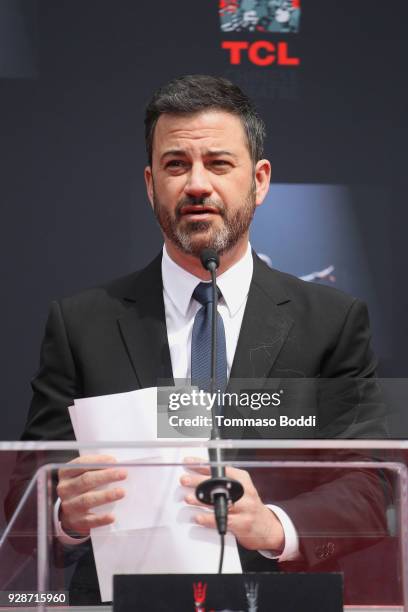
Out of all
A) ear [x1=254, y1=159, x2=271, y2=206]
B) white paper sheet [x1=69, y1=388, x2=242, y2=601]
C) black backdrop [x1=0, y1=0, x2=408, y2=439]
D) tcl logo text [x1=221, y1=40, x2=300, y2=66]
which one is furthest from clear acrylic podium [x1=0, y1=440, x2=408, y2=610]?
tcl logo text [x1=221, y1=40, x2=300, y2=66]

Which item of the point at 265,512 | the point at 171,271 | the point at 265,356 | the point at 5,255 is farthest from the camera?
the point at 5,255

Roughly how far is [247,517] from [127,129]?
173 cm

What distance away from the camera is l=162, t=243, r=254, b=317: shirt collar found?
185cm

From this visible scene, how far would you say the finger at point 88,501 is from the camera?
1.07 meters

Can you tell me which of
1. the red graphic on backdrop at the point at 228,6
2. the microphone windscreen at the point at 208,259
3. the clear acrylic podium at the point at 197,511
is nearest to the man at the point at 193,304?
the microphone windscreen at the point at 208,259

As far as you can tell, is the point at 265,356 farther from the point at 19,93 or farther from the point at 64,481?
the point at 19,93

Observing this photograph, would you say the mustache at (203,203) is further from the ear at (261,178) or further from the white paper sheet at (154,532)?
the white paper sheet at (154,532)

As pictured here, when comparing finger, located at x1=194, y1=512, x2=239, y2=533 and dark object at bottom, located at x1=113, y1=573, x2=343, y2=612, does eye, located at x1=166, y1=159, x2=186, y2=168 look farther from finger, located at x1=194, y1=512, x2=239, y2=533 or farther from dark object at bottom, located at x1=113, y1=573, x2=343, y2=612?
dark object at bottom, located at x1=113, y1=573, x2=343, y2=612

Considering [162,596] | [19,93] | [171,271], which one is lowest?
[162,596]

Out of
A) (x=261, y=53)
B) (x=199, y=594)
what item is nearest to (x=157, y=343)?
(x=199, y=594)

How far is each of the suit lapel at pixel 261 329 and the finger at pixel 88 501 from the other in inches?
25.0

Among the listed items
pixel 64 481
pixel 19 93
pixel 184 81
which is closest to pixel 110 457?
pixel 64 481

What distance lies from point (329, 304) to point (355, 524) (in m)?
0.88

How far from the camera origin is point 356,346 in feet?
6.07
